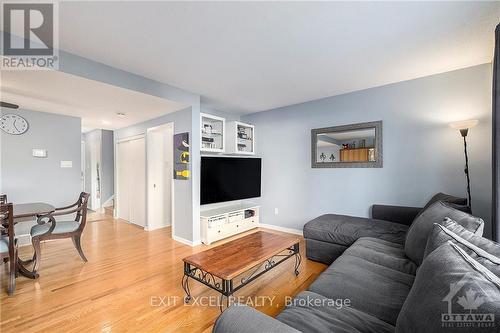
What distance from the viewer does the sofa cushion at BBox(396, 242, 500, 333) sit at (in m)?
0.68

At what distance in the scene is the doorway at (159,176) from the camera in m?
4.50

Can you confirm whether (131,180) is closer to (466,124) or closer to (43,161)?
(43,161)

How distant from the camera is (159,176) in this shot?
4.68 meters

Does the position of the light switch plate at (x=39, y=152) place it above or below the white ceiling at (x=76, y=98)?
below

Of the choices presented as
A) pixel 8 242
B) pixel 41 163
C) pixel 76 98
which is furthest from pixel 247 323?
pixel 41 163

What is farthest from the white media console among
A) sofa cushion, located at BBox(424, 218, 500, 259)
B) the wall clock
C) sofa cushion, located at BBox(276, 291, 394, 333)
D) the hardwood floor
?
the wall clock

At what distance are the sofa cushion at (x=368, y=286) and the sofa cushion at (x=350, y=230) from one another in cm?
87

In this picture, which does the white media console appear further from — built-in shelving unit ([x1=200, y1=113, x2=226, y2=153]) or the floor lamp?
the floor lamp

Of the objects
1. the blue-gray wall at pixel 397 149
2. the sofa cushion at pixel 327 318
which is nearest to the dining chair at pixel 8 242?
the sofa cushion at pixel 327 318

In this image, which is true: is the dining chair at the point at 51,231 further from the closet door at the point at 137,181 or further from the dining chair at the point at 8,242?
the closet door at the point at 137,181

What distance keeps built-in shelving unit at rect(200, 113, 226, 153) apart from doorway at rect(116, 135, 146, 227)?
1582mm

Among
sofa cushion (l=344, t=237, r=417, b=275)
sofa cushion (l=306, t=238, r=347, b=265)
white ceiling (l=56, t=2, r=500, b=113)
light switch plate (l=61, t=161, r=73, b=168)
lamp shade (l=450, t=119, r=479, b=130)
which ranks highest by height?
white ceiling (l=56, t=2, r=500, b=113)

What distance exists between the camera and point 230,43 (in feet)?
7.11

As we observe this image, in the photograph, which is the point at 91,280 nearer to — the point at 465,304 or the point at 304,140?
the point at 465,304
